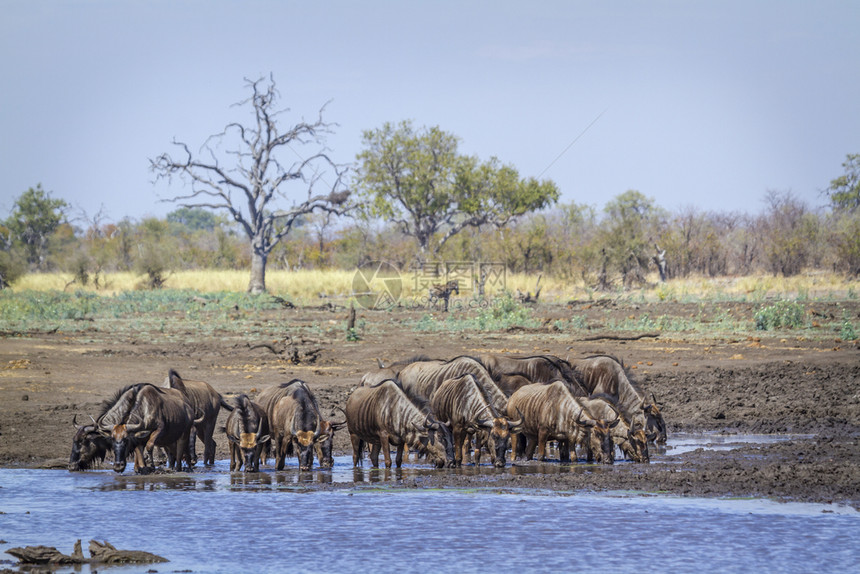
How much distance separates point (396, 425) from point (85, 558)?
4.99 meters

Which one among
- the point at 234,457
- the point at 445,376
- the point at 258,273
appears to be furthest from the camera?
the point at 258,273

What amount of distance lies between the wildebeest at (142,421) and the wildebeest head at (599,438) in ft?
16.5

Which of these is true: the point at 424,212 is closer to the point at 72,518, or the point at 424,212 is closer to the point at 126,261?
the point at 126,261

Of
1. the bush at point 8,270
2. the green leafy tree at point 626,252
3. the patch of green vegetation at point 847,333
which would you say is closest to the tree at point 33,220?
the bush at point 8,270

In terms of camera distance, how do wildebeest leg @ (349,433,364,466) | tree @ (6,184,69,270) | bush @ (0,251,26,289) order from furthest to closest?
tree @ (6,184,69,270) → bush @ (0,251,26,289) → wildebeest leg @ (349,433,364,466)

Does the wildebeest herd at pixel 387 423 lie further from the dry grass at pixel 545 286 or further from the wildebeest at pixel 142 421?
the dry grass at pixel 545 286

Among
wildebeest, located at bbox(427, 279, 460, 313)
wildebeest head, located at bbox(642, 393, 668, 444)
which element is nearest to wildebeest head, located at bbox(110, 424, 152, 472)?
wildebeest head, located at bbox(642, 393, 668, 444)

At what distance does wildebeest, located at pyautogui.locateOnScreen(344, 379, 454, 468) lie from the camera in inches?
504

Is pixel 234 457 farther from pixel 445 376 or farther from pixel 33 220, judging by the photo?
pixel 33 220

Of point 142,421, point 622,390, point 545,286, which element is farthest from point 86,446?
point 545,286

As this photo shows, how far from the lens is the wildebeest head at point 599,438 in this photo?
13.2 metres

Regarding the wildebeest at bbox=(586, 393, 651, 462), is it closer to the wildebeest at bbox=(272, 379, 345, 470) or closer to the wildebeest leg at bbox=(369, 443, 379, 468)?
the wildebeest leg at bbox=(369, 443, 379, 468)

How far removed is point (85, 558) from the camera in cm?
860

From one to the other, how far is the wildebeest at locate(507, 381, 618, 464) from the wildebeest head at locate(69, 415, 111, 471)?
5.24 m
